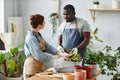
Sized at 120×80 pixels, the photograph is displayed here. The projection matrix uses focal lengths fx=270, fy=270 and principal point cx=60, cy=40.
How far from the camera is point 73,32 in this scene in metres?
3.59

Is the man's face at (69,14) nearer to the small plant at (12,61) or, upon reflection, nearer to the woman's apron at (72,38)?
the woman's apron at (72,38)

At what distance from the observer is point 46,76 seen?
107 inches

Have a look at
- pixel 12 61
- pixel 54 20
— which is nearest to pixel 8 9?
pixel 54 20

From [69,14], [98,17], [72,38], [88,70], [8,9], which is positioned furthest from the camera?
[8,9]

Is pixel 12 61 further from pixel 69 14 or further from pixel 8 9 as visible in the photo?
pixel 69 14

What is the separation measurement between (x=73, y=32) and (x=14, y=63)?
4.72ft

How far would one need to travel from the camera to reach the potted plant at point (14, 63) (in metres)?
4.52

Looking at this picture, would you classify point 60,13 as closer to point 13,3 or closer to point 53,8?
point 53,8

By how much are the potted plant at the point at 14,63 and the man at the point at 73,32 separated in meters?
1.22

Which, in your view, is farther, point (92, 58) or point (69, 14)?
point (69, 14)

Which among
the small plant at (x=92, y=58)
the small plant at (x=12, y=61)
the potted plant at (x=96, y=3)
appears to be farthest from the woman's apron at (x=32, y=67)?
the potted plant at (x=96, y=3)

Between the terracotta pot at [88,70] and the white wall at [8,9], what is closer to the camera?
the terracotta pot at [88,70]

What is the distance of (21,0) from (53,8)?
70cm

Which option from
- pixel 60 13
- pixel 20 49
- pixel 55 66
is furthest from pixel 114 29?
pixel 55 66
